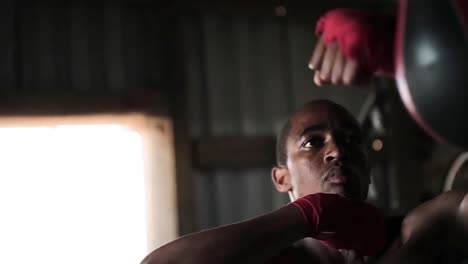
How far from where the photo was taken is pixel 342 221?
48.6 inches

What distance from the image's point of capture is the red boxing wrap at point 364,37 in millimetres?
942

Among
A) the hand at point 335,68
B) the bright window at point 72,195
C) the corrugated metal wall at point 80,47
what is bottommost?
the bright window at point 72,195

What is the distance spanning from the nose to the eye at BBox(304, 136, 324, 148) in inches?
0.8

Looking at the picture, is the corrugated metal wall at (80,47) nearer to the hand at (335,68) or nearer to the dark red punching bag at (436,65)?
the hand at (335,68)

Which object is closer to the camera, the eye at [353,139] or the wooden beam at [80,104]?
the eye at [353,139]

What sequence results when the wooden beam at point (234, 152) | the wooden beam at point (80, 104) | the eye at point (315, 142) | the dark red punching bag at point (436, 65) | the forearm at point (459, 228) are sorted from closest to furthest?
the dark red punching bag at point (436, 65)
the forearm at point (459, 228)
the eye at point (315, 142)
the wooden beam at point (80, 104)
the wooden beam at point (234, 152)

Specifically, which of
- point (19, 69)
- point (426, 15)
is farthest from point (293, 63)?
point (426, 15)

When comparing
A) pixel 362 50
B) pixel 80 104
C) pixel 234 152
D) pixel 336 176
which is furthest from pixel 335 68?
pixel 234 152

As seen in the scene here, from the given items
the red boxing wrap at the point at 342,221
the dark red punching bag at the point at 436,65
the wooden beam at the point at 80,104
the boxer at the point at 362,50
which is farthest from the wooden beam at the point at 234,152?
the dark red punching bag at the point at 436,65

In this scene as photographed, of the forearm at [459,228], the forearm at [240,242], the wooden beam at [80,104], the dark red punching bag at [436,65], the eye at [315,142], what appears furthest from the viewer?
the wooden beam at [80,104]

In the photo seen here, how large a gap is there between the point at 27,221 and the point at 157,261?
1.38 metres

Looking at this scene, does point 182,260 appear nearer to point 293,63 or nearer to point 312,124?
point 312,124

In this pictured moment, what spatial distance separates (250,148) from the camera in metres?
2.76

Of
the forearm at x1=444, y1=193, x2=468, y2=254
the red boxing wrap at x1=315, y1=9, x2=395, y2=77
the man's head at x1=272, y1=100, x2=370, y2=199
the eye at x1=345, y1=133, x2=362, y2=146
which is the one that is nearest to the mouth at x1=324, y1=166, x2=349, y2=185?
the man's head at x1=272, y1=100, x2=370, y2=199
